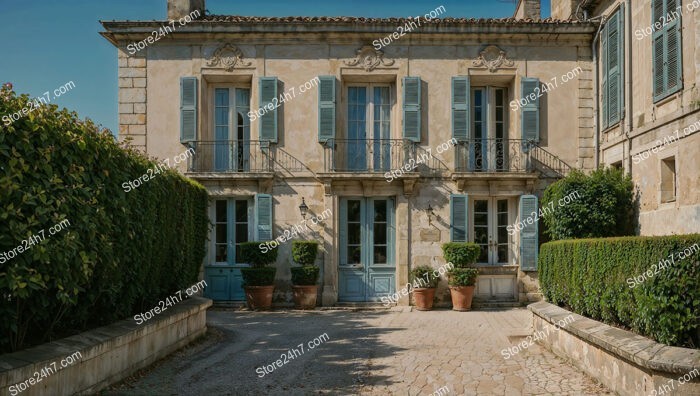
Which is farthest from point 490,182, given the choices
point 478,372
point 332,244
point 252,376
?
point 252,376

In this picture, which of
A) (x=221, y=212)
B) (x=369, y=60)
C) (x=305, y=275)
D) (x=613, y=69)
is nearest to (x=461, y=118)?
(x=369, y=60)

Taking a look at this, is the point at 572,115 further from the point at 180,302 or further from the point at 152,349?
the point at 152,349

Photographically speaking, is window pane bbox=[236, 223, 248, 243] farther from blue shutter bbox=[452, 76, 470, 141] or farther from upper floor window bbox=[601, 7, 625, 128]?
upper floor window bbox=[601, 7, 625, 128]

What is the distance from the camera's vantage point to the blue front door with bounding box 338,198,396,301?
555 inches

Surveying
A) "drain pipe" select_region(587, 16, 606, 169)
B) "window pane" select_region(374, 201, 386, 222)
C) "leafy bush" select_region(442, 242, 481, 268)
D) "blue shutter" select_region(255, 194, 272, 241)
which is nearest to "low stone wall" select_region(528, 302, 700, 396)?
"leafy bush" select_region(442, 242, 481, 268)

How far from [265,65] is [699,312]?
11.1 m

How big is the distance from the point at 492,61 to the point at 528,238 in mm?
4134

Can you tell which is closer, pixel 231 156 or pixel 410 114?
pixel 410 114

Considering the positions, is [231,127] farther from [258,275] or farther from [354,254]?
[354,254]

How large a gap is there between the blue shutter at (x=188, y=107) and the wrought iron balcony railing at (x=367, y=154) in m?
3.08

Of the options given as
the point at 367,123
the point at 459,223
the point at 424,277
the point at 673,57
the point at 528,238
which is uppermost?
the point at 673,57

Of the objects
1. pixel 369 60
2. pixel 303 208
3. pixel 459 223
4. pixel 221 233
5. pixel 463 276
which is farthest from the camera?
pixel 221 233

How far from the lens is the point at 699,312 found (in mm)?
Result: 4973

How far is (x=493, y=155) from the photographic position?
46.5ft
